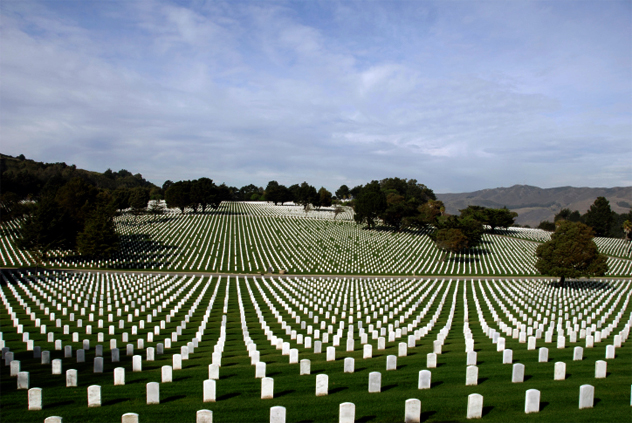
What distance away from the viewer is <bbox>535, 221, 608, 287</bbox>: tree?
35719 mm

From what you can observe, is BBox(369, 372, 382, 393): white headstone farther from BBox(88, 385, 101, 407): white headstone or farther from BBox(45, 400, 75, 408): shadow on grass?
BBox(45, 400, 75, 408): shadow on grass

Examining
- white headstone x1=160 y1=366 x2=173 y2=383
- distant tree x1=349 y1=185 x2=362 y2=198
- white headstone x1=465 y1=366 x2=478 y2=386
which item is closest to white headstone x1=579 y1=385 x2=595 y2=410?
white headstone x1=465 y1=366 x2=478 y2=386

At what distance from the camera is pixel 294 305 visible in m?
25.2

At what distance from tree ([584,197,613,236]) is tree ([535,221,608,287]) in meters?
75.0

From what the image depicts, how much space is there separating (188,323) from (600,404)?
16.8 meters

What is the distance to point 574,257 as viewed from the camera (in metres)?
35.7

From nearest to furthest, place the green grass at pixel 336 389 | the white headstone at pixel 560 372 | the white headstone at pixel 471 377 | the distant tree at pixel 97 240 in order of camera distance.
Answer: the green grass at pixel 336 389, the white headstone at pixel 471 377, the white headstone at pixel 560 372, the distant tree at pixel 97 240

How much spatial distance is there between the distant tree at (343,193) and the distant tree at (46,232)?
129 m

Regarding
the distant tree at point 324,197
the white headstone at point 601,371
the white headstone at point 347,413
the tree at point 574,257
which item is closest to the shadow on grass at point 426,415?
the white headstone at point 347,413

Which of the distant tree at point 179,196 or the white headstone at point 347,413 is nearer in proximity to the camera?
the white headstone at point 347,413

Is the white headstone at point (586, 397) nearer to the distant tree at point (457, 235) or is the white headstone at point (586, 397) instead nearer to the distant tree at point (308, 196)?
the distant tree at point (457, 235)

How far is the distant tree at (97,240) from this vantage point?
47.0 metres

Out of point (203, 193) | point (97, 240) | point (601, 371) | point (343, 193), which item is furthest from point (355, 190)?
point (601, 371)

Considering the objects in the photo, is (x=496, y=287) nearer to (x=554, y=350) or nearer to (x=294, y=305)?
(x=294, y=305)
